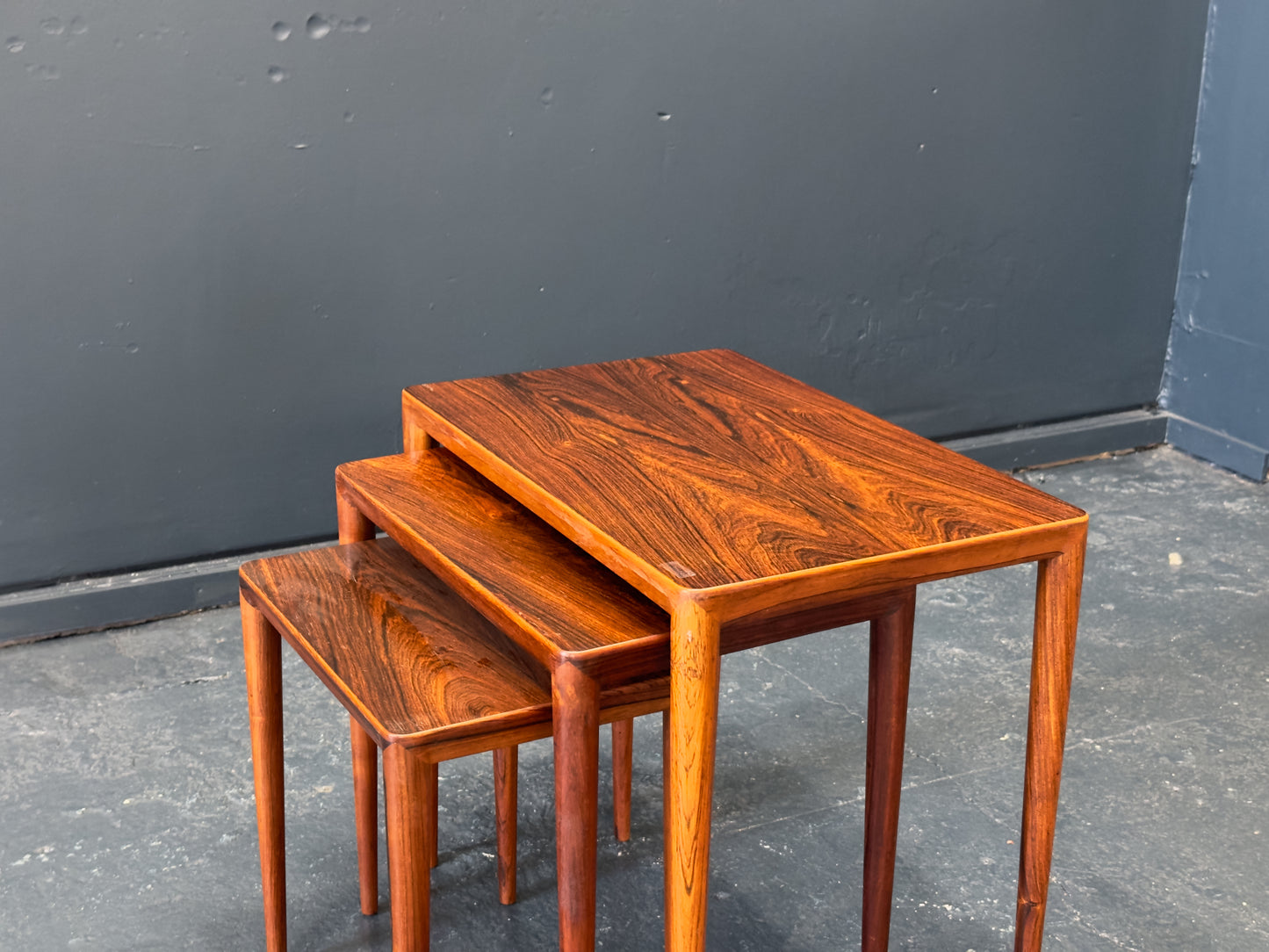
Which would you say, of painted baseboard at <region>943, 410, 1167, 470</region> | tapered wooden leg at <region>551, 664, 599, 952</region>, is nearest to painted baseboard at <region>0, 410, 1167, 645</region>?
tapered wooden leg at <region>551, 664, 599, 952</region>

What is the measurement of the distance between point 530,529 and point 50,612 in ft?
4.87

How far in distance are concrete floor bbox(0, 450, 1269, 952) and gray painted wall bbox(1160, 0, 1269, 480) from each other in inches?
36.4

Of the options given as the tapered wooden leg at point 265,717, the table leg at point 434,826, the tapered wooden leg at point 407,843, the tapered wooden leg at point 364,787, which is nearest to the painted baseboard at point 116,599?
the table leg at point 434,826

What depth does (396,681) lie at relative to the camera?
138 cm

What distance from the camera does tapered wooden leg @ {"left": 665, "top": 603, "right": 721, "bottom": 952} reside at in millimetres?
1191

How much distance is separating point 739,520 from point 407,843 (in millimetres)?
458

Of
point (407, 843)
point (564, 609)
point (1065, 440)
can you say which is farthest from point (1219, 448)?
point (407, 843)

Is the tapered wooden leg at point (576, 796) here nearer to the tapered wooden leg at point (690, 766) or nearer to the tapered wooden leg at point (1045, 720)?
the tapered wooden leg at point (690, 766)

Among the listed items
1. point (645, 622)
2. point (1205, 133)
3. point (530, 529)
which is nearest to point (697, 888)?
point (645, 622)

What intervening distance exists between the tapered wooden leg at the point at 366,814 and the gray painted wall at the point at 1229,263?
264cm

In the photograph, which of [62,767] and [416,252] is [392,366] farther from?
[62,767]

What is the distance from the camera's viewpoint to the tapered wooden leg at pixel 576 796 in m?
1.26

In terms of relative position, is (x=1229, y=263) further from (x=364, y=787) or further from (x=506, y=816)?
(x=364, y=787)

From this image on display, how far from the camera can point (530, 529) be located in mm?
1547
